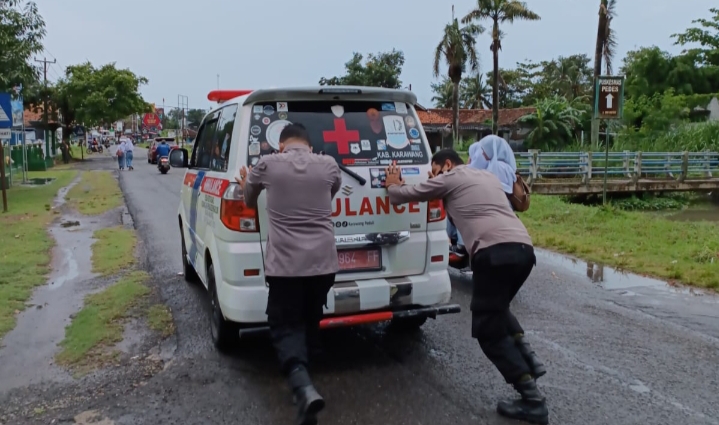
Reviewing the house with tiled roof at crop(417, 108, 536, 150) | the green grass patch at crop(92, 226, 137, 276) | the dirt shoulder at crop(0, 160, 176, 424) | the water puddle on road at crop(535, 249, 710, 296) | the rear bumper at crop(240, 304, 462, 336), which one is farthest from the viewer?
the house with tiled roof at crop(417, 108, 536, 150)

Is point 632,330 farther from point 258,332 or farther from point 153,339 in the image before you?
point 153,339

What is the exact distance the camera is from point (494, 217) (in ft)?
13.5

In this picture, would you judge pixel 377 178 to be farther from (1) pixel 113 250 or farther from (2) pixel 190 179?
(1) pixel 113 250

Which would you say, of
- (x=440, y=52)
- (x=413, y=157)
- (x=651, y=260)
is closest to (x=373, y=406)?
(x=413, y=157)

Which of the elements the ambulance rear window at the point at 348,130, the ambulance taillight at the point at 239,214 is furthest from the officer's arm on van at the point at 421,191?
the ambulance taillight at the point at 239,214

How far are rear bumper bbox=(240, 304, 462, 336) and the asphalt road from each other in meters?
0.41

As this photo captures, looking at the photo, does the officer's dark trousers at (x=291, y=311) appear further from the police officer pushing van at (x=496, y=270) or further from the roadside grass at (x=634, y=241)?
the roadside grass at (x=634, y=241)

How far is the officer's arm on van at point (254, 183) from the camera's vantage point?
13.1ft

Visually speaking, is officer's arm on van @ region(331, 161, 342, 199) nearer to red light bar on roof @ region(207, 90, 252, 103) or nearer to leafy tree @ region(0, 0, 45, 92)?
red light bar on roof @ region(207, 90, 252, 103)

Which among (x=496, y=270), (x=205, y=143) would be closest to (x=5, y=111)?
(x=205, y=143)

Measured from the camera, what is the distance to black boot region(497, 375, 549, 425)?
155 inches

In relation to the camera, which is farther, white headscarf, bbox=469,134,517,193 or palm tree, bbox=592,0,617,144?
palm tree, bbox=592,0,617,144

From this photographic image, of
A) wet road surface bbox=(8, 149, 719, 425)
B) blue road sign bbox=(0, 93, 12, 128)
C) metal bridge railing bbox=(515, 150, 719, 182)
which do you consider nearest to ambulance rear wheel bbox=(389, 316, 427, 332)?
wet road surface bbox=(8, 149, 719, 425)

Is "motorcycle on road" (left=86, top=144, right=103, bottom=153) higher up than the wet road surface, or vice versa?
"motorcycle on road" (left=86, top=144, right=103, bottom=153)
